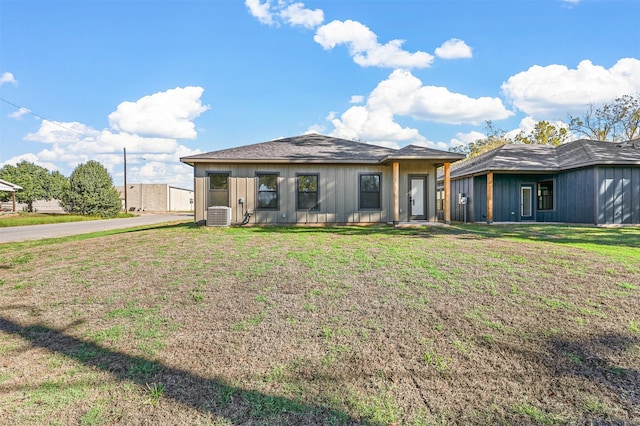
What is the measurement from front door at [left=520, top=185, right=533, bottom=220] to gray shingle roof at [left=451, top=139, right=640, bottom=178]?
1177 millimetres

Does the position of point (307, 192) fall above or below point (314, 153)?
below

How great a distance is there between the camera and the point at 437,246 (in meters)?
6.87

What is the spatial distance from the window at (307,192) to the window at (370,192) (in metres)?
1.68

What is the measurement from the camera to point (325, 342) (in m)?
2.94

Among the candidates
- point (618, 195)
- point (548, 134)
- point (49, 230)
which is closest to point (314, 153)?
point (49, 230)

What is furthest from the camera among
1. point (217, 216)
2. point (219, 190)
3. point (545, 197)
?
point (545, 197)

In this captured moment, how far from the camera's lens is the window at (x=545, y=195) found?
15.2 m

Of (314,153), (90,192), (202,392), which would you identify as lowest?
(202,392)

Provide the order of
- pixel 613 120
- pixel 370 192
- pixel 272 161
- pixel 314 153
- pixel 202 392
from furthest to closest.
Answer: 1. pixel 613 120
2. pixel 314 153
3. pixel 370 192
4. pixel 272 161
5. pixel 202 392

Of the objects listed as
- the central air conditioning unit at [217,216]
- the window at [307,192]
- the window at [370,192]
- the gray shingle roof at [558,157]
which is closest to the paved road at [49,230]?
the central air conditioning unit at [217,216]

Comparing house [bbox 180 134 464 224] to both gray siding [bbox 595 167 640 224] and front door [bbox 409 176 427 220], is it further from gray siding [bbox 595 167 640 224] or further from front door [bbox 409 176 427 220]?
gray siding [bbox 595 167 640 224]

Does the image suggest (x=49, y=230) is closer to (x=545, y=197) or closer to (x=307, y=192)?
(x=307, y=192)

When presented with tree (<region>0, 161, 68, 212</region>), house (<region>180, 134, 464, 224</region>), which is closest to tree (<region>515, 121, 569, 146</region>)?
house (<region>180, 134, 464, 224</region>)

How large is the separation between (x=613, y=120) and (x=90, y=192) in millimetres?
43009
